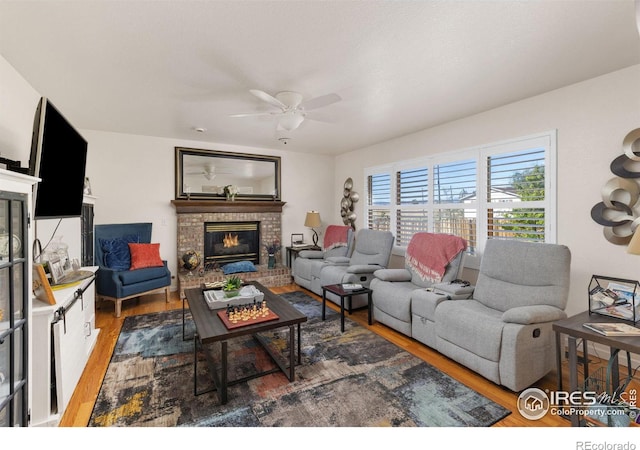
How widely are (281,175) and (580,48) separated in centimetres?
446

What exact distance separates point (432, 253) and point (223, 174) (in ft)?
11.9

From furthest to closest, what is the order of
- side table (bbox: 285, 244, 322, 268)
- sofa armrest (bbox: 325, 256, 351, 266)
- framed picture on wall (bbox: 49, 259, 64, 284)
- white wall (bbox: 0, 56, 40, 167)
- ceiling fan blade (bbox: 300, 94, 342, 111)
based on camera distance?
1. side table (bbox: 285, 244, 322, 268)
2. sofa armrest (bbox: 325, 256, 351, 266)
3. ceiling fan blade (bbox: 300, 94, 342, 111)
4. white wall (bbox: 0, 56, 40, 167)
5. framed picture on wall (bbox: 49, 259, 64, 284)

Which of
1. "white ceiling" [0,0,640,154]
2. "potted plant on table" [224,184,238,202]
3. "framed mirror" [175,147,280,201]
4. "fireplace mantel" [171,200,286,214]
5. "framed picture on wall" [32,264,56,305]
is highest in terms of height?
"white ceiling" [0,0,640,154]

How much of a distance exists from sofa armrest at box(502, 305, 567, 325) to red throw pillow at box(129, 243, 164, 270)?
4.24m

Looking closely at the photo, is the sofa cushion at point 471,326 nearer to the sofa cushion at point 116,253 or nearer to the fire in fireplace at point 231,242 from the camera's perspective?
the fire in fireplace at point 231,242

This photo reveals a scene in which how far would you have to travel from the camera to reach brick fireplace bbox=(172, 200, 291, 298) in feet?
15.7

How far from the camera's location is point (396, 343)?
2.96 m

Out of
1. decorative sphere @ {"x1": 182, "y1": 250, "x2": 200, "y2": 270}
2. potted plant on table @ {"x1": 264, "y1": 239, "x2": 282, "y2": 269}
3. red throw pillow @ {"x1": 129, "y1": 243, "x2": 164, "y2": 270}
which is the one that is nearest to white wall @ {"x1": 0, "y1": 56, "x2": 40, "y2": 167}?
red throw pillow @ {"x1": 129, "y1": 243, "x2": 164, "y2": 270}

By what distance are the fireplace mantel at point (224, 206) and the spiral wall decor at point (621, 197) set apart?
4.39 metres

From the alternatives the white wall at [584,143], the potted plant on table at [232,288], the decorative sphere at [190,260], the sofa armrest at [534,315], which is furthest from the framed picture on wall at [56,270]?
the white wall at [584,143]

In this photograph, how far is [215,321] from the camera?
2281 mm

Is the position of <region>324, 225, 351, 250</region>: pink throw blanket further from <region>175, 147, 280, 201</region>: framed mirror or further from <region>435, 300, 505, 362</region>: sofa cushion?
<region>435, 300, 505, 362</region>: sofa cushion

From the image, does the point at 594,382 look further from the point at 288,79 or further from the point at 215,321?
the point at 288,79

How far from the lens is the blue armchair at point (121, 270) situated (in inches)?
149
